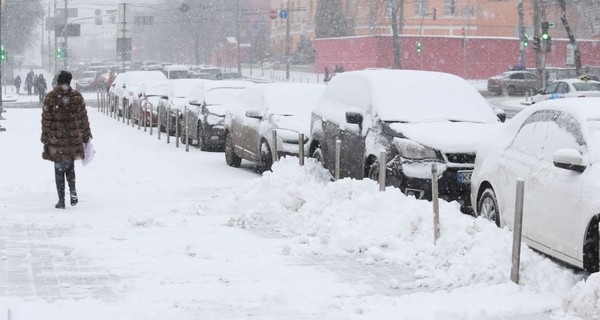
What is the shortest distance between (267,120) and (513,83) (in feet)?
144

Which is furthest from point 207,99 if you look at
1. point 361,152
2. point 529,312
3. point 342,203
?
point 529,312

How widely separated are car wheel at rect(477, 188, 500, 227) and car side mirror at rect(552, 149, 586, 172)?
1690 millimetres

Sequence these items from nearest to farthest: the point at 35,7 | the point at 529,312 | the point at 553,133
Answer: the point at 529,312 → the point at 553,133 → the point at 35,7

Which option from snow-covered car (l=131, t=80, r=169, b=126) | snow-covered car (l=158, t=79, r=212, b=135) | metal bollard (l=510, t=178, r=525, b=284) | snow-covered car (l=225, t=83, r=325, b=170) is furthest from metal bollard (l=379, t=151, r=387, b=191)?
snow-covered car (l=131, t=80, r=169, b=126)

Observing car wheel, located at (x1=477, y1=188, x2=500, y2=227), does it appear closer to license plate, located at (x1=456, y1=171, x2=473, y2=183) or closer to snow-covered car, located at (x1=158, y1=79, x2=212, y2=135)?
license plate, located at (x1=456, y1=171, x2=473, y2=183)

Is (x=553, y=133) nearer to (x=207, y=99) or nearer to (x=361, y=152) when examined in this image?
(x=361, y=152)

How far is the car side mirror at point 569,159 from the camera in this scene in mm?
8312

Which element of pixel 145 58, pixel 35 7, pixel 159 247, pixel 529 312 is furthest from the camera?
pixel 145 58

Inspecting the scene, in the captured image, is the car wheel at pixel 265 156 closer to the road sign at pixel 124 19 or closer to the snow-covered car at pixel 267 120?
the snow-covered car at pixel 267 120

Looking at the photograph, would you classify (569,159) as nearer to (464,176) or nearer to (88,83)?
(464,176)

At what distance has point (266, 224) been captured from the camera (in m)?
12.1

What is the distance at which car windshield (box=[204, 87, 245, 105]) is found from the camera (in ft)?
80.6

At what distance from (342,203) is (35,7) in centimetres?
8317

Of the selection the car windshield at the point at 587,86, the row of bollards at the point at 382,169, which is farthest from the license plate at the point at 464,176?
the car windshield at the point at 587,86
